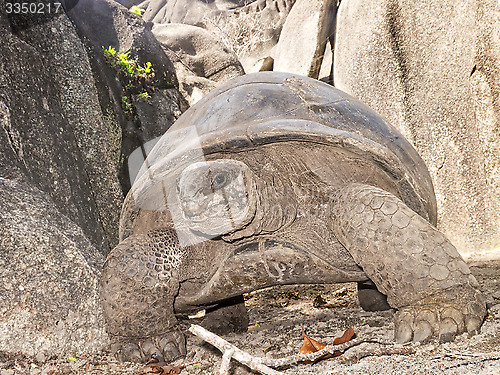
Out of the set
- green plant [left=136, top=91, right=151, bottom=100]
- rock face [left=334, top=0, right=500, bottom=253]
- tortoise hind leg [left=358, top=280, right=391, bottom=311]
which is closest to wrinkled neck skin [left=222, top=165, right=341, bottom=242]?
tortoise hind leg [left=358, top=280, right=391, bottom=311]

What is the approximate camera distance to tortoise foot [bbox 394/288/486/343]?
5.86ft

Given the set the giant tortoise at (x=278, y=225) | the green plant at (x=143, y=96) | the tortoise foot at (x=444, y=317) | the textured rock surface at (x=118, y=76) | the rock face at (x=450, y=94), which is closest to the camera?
the tortoise foot at (x=444, y=317)

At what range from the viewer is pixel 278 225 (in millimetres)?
2365

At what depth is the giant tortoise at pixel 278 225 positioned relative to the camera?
6.28 feet

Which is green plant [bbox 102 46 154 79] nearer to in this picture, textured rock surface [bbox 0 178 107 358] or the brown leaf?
textured rock surface [bbox 0 178 107 358]

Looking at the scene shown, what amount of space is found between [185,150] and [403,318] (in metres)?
1.47

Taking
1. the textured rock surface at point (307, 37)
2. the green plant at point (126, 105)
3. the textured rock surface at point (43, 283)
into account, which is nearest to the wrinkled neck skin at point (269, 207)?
the textured rock surface at point (43, 283)

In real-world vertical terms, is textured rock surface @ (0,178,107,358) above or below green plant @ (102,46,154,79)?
below

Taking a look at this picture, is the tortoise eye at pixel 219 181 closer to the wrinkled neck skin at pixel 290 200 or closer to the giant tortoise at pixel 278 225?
the giant tortoise at pixel 278 225

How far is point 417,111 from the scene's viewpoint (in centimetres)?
481

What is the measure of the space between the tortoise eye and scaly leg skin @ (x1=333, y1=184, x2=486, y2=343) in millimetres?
651

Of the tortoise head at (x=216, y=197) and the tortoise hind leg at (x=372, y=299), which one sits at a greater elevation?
the tortoise head at (x=216, y=197)

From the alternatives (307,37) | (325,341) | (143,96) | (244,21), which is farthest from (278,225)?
(244,21)

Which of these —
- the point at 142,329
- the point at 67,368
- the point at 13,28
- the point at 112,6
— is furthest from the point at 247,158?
the point at 112,6
